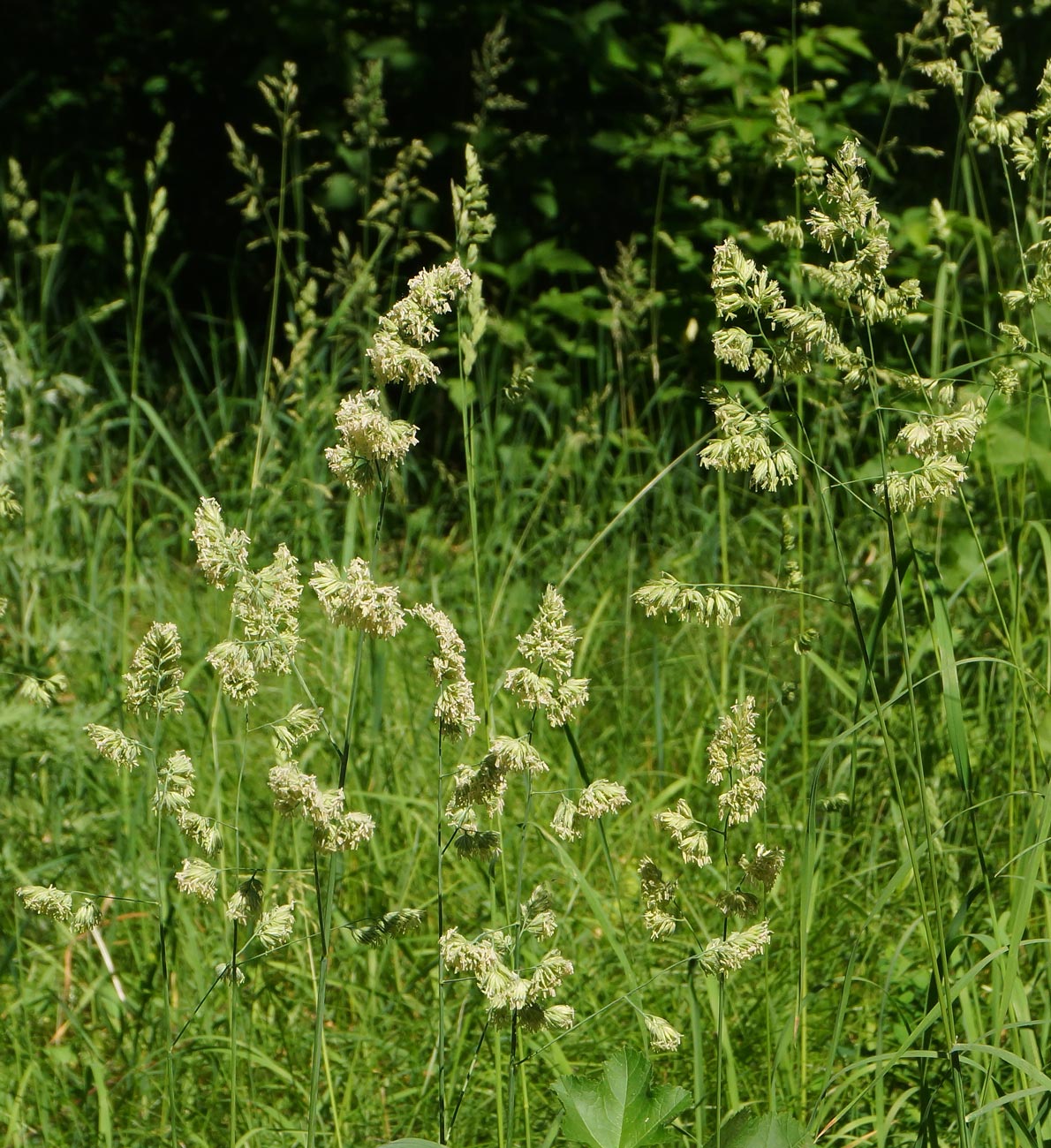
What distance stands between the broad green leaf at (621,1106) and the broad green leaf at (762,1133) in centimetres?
5

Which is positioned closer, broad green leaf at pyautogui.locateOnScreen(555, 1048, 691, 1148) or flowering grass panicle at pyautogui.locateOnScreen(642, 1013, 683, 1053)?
flowering grass panicle at pyautogui.locateOnScreen(642, 1013, 683, 1053)

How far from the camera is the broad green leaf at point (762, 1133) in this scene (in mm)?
1309

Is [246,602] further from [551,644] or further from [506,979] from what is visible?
[506,979]

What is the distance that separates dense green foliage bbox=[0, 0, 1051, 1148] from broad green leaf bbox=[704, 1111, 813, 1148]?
1cm

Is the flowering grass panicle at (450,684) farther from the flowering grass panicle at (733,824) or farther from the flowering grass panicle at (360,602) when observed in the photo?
the flowering grass panicle at (733,824)

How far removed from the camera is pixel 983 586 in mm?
Result: 2742

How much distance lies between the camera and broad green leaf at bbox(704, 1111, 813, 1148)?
1309mm

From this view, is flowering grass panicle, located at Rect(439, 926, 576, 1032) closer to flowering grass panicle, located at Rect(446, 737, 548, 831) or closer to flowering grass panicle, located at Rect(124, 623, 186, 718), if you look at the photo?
flowering grass panicle, located at Rect(446, 737, 548, 831)

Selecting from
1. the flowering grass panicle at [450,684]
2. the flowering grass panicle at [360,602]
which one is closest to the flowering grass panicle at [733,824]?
the flowering grass panicle at [450,684]

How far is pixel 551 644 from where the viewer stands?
1.18 metres

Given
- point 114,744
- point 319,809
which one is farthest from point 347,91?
point 319,809

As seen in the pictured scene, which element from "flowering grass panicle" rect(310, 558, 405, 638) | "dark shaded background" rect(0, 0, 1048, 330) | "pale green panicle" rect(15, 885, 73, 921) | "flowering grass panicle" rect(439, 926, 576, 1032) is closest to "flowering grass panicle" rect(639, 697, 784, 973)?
"flowering grass panicle" rect(439, 926, 576, 1032)

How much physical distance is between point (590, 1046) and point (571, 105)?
3.87m

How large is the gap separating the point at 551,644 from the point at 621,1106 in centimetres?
49
